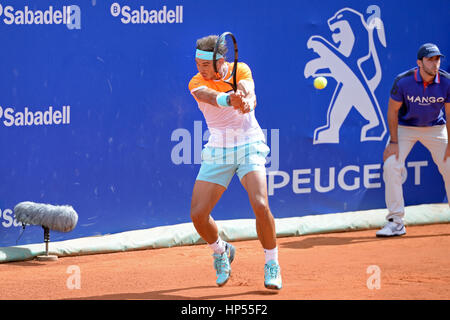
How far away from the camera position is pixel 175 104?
7098mm

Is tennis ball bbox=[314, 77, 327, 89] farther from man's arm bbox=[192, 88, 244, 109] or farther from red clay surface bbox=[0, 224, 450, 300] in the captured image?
man's arm bbox=[192, 88, 244, 109]

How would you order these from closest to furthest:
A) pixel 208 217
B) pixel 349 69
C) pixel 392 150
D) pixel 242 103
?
pixel 242 103 < pixel 208 217 < pixel 392 150 < pixel 349 69

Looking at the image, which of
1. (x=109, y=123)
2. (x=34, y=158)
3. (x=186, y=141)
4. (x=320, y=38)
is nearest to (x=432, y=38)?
(x=320, y=38)

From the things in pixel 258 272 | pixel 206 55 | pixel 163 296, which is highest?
pixel 206 55

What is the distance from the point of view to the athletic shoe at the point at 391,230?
24.2 feet

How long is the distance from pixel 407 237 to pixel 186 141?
2.21 m

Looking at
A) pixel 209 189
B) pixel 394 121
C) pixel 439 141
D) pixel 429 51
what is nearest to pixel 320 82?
pixel 394 121

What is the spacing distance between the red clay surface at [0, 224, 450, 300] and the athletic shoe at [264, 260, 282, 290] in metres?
0.05

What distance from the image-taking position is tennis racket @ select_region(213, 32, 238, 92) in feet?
16.2

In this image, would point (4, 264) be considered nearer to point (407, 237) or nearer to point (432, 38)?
point (407, 237)

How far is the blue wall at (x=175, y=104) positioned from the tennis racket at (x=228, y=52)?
184 centimetres

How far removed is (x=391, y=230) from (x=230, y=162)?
9.25 feet

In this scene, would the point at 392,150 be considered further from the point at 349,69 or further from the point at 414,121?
the point at 349,69

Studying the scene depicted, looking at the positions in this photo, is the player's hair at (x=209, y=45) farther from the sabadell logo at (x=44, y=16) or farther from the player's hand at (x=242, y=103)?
the sabadell logo at (x=44, y=16)
